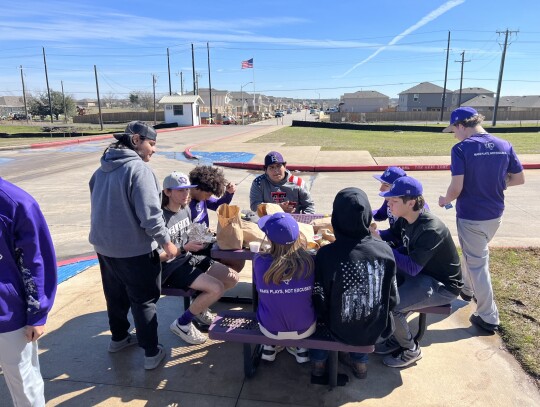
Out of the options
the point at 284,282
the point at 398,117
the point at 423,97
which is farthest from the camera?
the point at 423,97

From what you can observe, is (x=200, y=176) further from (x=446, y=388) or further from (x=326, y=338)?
(x=446, y=388)

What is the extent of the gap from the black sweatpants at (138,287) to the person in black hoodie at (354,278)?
4.01ft

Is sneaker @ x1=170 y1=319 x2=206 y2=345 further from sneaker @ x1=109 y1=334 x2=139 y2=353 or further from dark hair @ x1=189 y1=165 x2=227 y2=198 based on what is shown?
dark hair @ x1=189 y1=165 x2=227 y2=198

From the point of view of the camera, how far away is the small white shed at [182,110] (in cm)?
4778

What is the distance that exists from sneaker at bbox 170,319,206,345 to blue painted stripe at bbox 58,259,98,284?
207cm

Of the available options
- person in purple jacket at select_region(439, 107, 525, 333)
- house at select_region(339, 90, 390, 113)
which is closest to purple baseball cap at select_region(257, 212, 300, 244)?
person in purple jacket at select_region(439, 107, 525, 333)

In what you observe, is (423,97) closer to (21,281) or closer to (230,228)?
(230,228)

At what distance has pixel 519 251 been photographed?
5281 millimetres

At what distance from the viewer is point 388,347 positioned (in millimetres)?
3316

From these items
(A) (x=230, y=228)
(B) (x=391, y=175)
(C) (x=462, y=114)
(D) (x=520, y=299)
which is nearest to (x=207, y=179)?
(A) (x=230, y=228)

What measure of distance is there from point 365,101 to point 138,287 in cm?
11090

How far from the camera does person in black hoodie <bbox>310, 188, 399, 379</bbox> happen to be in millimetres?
2455

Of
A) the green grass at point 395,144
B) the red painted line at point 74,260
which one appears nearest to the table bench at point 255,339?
the red painted line at point 74,260

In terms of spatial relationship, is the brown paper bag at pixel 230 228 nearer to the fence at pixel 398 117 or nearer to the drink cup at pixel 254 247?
the drink cup at pixel 254 247
